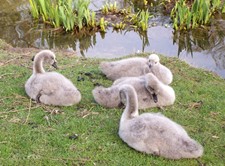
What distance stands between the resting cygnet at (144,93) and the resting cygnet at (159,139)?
847 mm

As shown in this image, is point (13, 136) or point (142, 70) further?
point (142, 70)

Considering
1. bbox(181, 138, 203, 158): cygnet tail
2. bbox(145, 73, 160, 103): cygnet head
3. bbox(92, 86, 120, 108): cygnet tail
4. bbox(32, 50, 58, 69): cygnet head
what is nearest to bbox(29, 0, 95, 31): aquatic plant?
bbox(32, 50, 58, 69): cygnet head

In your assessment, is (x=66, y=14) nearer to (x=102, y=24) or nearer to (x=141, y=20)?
(x=102, y=24)

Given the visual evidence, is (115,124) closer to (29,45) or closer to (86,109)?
(86,109)

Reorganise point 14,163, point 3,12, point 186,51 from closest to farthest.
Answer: point 14,163 < point 186,51 < point 3,12

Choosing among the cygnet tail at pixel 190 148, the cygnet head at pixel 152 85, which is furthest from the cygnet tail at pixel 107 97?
the cygnet tail at pixel 190 148

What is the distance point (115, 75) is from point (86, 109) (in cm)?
121

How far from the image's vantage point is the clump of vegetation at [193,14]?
39.5ft

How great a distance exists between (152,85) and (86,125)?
1118 millimetres

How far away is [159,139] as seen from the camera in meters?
5.32

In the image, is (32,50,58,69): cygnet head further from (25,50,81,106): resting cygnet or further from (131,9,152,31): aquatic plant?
(131,9,152,31): aquatic plant

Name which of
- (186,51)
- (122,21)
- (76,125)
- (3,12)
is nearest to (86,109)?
(76,125)

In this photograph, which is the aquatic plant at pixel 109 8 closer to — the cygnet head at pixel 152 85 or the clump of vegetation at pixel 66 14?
the clump of vegetation at pixel 66 14

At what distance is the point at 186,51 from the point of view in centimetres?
1205
